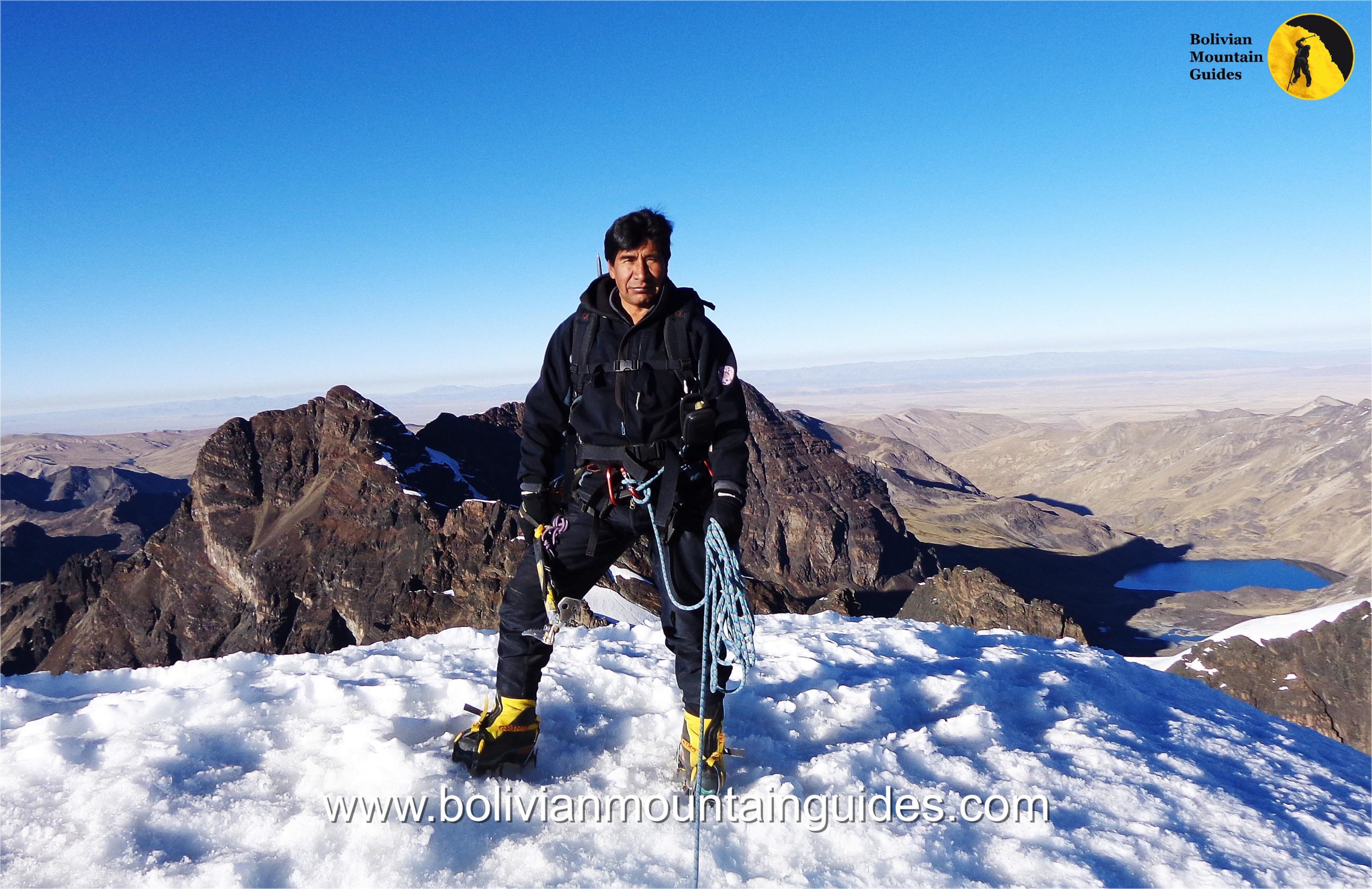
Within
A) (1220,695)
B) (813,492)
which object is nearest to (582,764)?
(1220,695)

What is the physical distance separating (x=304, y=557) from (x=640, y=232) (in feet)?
324

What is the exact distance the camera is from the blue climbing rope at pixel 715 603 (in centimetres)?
528

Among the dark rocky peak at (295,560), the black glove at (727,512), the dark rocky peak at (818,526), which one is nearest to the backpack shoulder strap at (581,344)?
the black glove at (727,512)

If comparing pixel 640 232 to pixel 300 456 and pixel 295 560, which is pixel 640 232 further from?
pixel 300 456

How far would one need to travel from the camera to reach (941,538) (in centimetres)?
16588

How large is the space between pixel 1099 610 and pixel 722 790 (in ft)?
524

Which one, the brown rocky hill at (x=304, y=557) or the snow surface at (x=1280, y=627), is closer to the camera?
the snow surface at (x=1280, y=627)

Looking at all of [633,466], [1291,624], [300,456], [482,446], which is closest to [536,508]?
[633,466]

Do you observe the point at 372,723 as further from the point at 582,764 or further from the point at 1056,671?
the point at 1056,671

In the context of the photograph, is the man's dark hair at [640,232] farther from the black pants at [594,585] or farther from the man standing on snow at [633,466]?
the black pants at [594,585]

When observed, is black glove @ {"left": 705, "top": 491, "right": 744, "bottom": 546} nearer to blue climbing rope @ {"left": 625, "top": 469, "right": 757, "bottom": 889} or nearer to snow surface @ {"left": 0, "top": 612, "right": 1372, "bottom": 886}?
blue climbing rope @ {"left": 625, "top": 469, "right": 757, "bottom": 889}

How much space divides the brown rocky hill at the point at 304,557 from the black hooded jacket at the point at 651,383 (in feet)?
214

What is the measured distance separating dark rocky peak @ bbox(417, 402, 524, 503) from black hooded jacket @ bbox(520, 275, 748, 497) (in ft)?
342

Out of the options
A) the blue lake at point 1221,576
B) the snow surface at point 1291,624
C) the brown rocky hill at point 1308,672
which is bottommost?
the blue lake at point 1221,576
